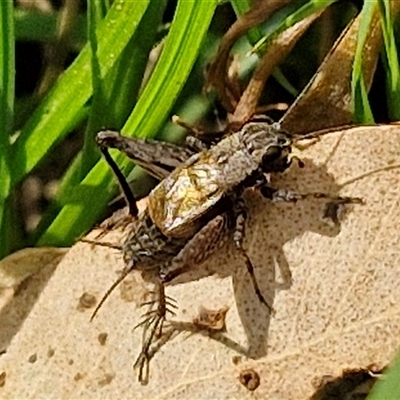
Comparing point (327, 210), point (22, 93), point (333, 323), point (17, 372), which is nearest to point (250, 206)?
point (327, 210)

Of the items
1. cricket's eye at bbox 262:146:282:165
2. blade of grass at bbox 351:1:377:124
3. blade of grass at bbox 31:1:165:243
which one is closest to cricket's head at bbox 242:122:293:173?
cricket's eye at bbox 262:146:282:165

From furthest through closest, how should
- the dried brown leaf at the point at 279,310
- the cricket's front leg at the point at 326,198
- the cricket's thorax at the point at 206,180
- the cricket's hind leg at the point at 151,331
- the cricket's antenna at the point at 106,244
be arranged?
1. the cricket's antenna at the point at 106,244
2. the cricket's thorax at the point at 206,180
3. the cricket's hind leg at the point at 151,331
4. the cricket's front leg at the point at 326,198
5. the dried brown leaf at the point at 279,310

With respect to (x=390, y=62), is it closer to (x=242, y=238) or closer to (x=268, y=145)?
(x=268, y=145)

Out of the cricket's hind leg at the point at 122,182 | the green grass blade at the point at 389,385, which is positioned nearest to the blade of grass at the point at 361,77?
the cricket's hind leg at the point at 122,182

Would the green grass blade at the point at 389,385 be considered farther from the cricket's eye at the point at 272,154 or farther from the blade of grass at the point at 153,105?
the blade of grass at the point at 153,105

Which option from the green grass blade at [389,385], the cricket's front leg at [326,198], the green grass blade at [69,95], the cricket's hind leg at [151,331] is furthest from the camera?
the green grass blade at [69,95]

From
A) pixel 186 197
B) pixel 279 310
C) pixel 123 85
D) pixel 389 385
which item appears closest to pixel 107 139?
pixel 123 85

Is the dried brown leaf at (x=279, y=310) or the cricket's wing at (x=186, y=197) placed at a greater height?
the cricket's wing at (x=186, y=197)

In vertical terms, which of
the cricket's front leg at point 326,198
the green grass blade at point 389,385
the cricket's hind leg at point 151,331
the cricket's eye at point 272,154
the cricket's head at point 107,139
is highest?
the cricket's head at point 107,139
